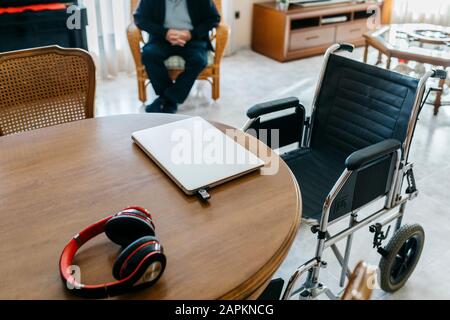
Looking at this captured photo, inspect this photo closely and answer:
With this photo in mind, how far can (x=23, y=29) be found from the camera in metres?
2.83

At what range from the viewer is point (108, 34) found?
12.9 feet

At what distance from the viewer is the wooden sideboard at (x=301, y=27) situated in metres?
4.46

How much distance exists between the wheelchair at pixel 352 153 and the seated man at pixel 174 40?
57.9 inches

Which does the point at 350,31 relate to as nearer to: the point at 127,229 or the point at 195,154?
the point at 195,154

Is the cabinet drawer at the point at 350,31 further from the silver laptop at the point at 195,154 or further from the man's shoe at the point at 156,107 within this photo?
the silver laptop at the point at 195,154

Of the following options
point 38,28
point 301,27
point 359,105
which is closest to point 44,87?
point 359,105

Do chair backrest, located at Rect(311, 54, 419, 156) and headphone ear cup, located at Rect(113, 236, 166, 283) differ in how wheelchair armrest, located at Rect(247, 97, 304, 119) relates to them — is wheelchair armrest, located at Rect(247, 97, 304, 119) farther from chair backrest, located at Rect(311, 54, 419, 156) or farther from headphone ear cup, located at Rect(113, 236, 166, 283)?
headphone ear cup, located at Rect(113, 236, 166, 283)

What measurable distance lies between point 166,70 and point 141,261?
2.52m

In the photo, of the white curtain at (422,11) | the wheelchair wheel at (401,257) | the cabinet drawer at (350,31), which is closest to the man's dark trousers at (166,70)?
the wheelchair wheel at (401,257)

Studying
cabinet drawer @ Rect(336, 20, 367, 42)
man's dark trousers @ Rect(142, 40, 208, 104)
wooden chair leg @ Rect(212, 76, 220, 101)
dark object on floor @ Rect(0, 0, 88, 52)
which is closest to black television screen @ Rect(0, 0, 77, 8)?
dark object on floor @ Rect(0, 0, 88, 52)

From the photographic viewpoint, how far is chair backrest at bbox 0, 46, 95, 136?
166 centimetres

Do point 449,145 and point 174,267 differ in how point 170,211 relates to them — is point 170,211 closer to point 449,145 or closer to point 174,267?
point 174,267

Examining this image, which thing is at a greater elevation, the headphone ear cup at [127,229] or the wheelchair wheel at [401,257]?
the headphone ear cup at [127,229]

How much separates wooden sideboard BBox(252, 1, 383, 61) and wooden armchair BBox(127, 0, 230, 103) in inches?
45.2
